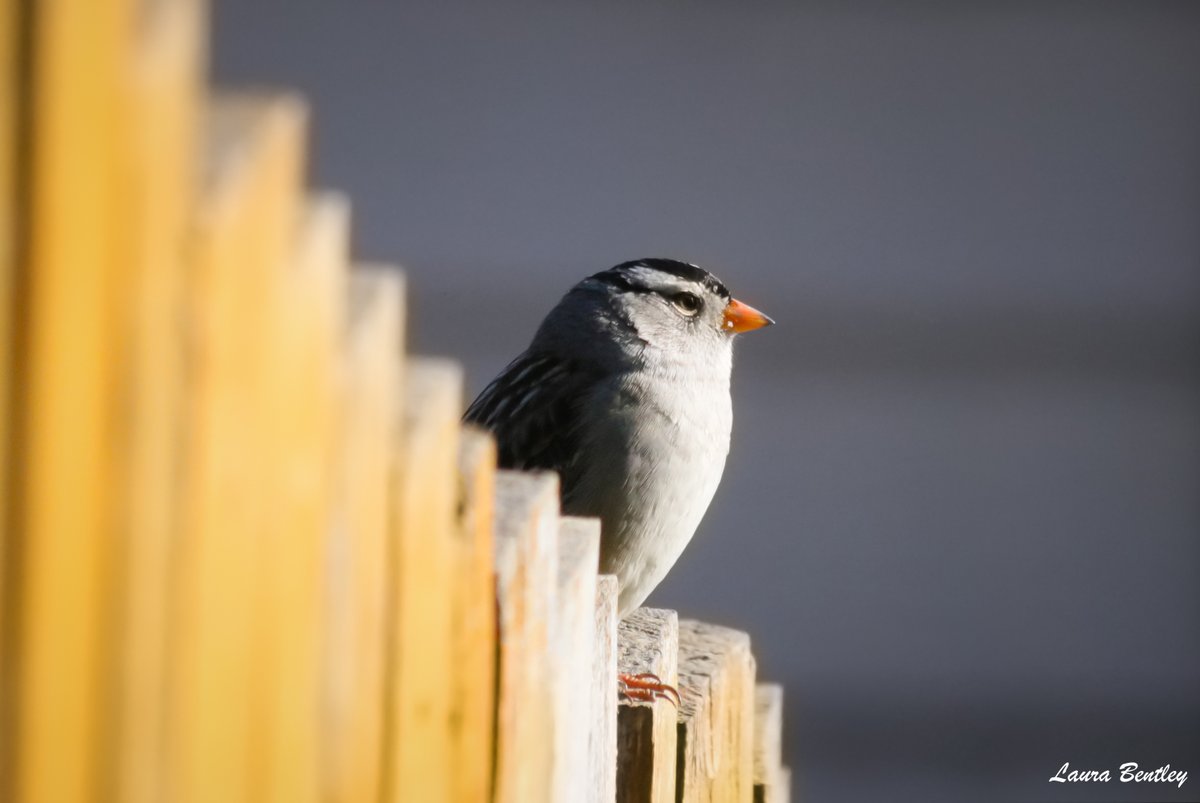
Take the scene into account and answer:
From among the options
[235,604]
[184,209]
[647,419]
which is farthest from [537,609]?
[647,419]

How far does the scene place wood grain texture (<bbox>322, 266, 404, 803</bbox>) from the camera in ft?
2.96

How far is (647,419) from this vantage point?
3504 mm

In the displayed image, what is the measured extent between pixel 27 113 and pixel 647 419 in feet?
9.51

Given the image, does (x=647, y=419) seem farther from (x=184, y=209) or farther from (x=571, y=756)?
(x=184, y=209)

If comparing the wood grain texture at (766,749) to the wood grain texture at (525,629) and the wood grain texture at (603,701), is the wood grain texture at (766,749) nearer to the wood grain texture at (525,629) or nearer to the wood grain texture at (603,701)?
the wood grain texture at (603,701)

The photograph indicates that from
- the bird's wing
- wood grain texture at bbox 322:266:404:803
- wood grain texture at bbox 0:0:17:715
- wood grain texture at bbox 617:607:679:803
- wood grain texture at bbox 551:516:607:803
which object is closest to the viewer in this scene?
wood grain texture at bbox 0:0:17:715

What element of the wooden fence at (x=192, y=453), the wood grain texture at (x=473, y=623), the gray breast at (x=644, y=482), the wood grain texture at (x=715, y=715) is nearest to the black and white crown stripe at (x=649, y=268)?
the gray breast at (x=644, y=482)

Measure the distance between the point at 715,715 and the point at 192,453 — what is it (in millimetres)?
1709

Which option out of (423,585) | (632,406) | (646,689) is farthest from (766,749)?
(423,585)

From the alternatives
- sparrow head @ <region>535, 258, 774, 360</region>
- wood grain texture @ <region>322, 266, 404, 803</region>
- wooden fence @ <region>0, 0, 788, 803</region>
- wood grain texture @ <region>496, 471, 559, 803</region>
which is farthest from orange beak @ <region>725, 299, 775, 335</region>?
wood grain texture @ <region>322, 266, 404, 803</region>

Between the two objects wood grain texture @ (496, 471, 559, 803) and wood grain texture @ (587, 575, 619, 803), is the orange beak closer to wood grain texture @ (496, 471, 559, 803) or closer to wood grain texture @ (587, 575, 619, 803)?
wood grain texture @ (587, 575, 619, 803)

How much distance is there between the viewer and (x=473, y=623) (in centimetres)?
120

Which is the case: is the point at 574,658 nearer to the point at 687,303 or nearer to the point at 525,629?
the point at 525,629
